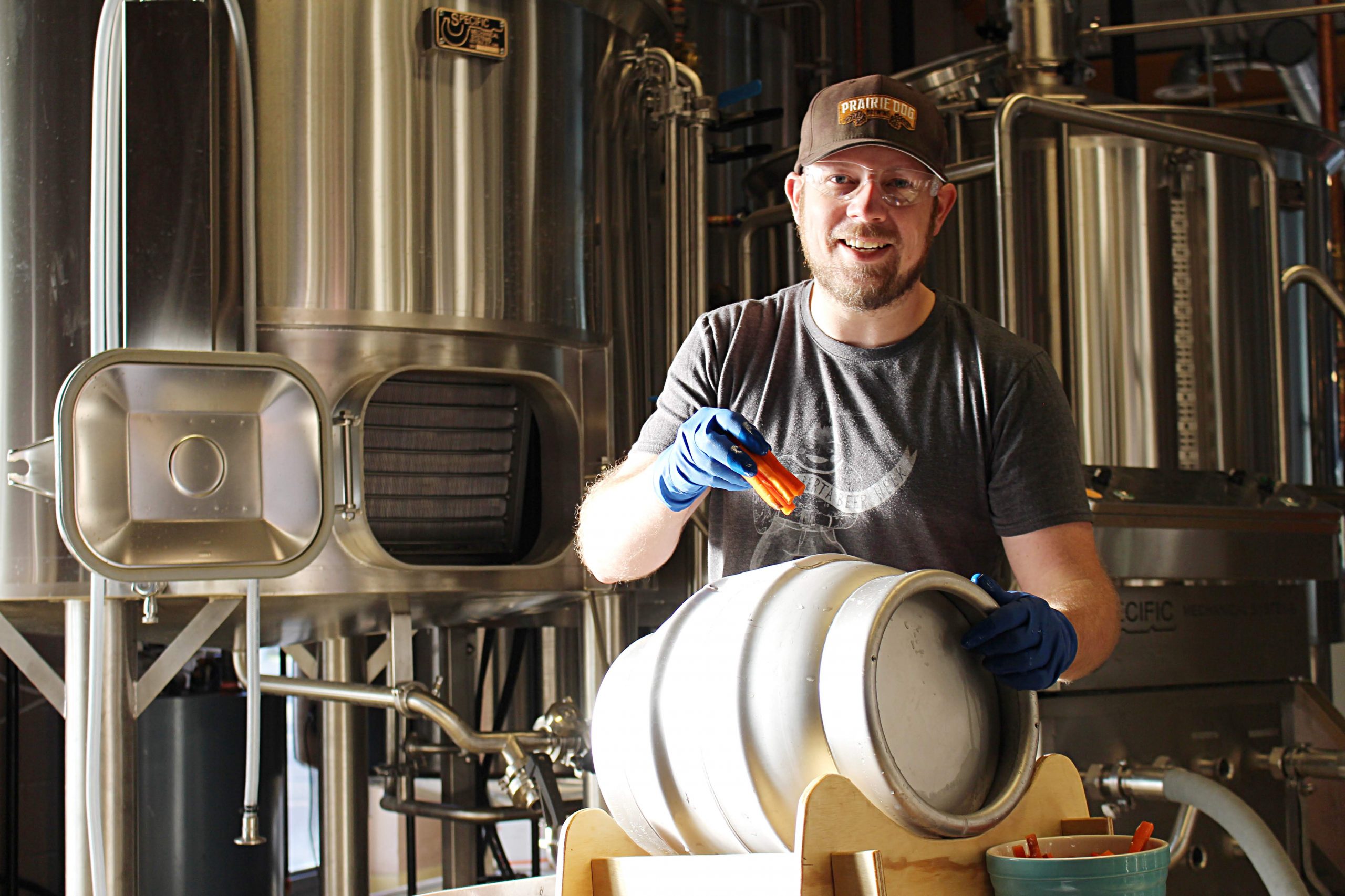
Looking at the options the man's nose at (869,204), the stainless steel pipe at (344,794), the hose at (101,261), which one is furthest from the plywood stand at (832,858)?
the stainless steel pipe at (344,794)

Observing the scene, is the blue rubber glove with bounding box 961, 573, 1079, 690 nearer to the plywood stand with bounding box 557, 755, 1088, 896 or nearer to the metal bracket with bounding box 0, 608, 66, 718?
the plywood stand with bounding box 557, 755, 1088, 896

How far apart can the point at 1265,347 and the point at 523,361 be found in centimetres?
167

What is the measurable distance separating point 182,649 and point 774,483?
4.04 feet

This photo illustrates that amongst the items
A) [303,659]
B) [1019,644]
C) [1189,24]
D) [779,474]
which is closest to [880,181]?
A: [779,474]

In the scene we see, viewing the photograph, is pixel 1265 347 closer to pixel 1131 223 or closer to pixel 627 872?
pixel 1131 223

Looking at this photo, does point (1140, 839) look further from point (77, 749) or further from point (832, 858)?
point (77, 749)

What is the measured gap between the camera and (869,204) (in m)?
1.56

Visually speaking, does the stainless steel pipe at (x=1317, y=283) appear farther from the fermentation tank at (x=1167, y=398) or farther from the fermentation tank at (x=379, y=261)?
the fermentation tank at (x=379, y=261)

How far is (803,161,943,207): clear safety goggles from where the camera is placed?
5.16 feet

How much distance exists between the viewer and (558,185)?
2.44 metres

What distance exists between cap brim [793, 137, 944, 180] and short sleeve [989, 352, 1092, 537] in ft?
0.88

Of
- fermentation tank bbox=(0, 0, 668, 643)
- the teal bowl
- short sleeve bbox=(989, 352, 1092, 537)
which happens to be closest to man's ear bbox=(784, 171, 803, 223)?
short sleeve bbox=(989, 352, 1092, 537)

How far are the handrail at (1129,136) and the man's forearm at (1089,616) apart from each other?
1.01 m

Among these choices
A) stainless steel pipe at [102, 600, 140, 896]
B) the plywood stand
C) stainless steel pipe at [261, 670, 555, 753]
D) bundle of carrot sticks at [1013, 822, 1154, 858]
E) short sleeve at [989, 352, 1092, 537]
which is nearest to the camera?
the plywood stand
